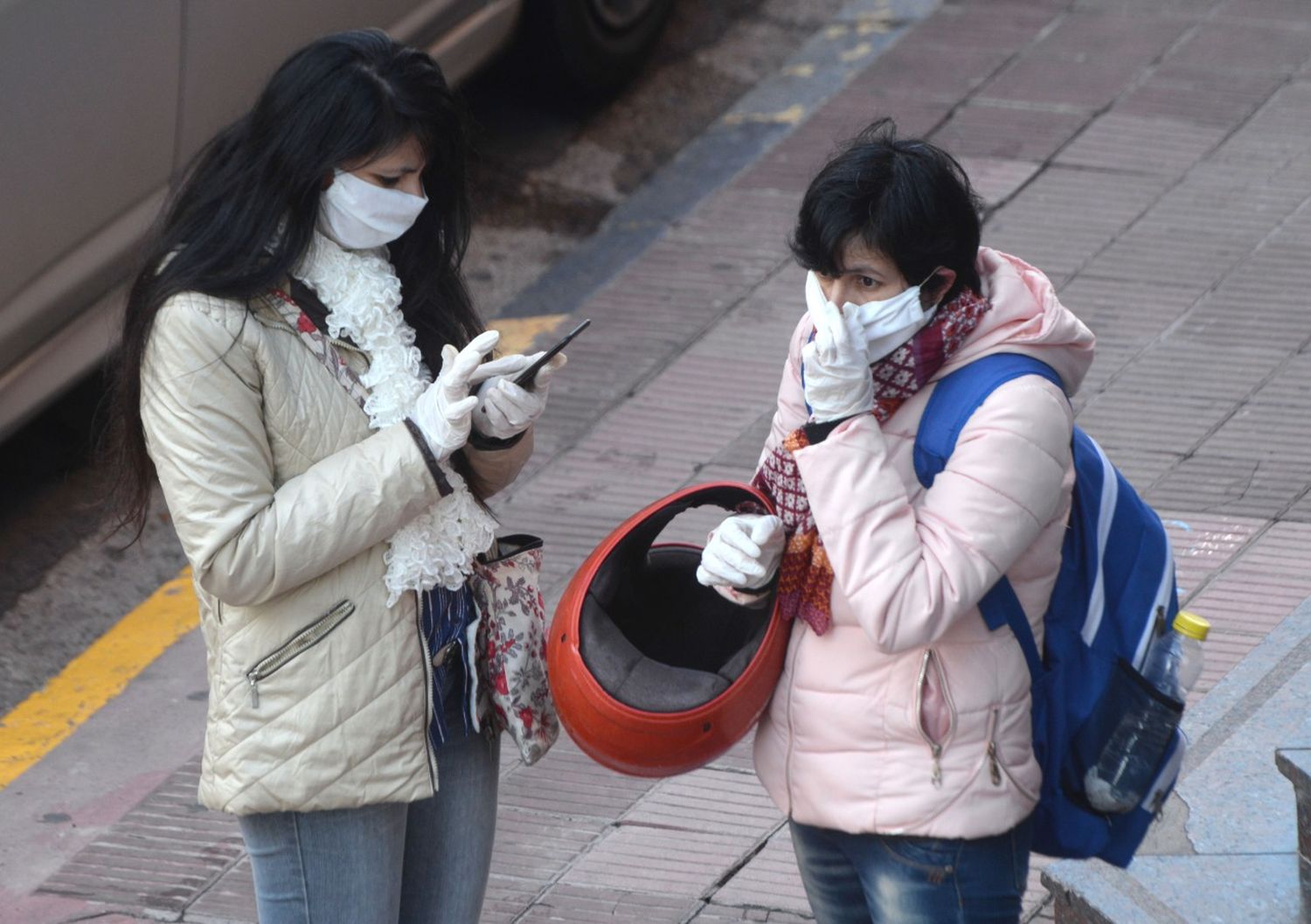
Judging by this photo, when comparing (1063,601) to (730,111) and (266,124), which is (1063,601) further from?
(730,111)

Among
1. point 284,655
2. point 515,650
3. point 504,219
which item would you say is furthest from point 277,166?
point 504,219

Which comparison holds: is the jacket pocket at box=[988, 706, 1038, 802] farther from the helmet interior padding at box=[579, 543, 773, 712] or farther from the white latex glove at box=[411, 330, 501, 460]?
the white latex glove at box=[411, 330, 501, 460]

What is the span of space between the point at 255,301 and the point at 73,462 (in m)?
3.16

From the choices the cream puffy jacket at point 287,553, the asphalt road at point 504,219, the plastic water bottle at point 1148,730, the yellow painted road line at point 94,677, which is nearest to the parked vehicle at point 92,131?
the asphalt road at point 504,219

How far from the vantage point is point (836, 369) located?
2.24 m

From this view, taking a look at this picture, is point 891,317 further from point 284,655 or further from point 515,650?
point 284,655

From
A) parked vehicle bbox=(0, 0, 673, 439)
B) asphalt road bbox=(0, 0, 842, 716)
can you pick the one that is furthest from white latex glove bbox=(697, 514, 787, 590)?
parked vehicle bbox=(0, 0, 673, 439)

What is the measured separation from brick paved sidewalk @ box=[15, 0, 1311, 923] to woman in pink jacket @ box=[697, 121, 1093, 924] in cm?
110

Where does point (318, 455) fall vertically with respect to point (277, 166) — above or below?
below

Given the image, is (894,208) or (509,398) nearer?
(894,208)

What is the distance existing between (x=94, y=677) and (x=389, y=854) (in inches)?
87.4

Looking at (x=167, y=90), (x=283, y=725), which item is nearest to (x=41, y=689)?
(x=167, y=90)

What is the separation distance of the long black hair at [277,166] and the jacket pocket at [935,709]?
40.5 inches

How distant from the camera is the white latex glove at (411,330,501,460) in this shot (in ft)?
7.89
